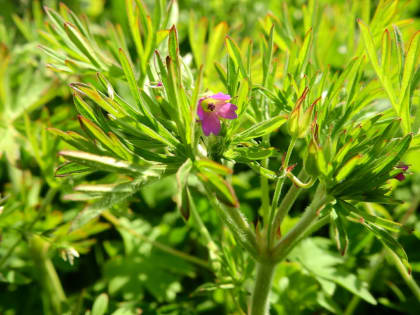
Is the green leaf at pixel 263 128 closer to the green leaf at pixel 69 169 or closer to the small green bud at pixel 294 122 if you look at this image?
the small green bud at pixel 294 122

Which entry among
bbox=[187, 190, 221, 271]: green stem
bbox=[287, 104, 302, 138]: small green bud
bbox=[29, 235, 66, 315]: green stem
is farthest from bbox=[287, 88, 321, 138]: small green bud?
bbox=[29, 235, 66, 315]: green stem

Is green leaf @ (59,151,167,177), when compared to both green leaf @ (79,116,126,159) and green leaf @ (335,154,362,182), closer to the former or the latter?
green leaf @ (79,116,126,159)

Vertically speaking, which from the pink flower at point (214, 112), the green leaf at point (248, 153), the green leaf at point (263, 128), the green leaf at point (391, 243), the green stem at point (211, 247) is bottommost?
the green stem at point (211, 247)

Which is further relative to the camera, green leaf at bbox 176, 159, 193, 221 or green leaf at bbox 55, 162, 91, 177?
green leaf at bbox 55, 162, 91, 177

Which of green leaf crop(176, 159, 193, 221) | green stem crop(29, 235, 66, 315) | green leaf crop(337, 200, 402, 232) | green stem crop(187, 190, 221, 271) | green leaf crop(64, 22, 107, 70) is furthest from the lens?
green stem crop(29, 235, 66, 315)

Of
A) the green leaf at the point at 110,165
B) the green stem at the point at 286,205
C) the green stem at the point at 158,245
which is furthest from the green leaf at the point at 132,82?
the green stem at the point at 158,245

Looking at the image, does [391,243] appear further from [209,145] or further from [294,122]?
[209,145]

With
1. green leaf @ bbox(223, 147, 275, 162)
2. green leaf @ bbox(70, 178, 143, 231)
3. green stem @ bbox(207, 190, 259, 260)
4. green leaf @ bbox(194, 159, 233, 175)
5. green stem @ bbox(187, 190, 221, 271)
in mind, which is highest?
green leaf @ bbox(194, 159, 233, 175)

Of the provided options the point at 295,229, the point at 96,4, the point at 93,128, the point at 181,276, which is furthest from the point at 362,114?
the point at 96,4

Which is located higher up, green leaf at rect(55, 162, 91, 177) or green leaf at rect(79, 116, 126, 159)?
green leaf at rect(79, 116, 126, 159)
